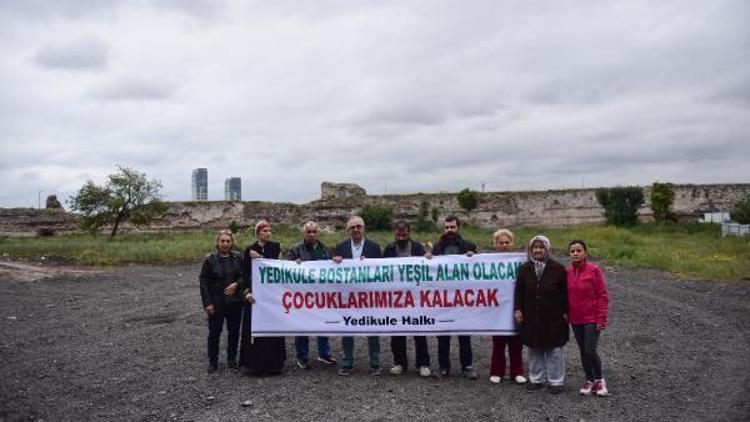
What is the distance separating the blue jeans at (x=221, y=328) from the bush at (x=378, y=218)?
25.5 metres

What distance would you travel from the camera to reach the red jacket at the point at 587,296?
5.24 metres

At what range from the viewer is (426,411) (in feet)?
16.5

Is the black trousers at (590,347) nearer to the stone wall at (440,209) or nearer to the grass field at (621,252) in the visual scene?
the grass field at (621,252)

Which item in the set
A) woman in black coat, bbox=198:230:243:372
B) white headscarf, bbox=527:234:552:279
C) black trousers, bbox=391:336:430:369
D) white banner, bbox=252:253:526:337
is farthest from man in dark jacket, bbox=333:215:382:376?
white headscarf, bbox=527:234:552:279

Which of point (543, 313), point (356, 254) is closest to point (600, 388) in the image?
point (543, 313)

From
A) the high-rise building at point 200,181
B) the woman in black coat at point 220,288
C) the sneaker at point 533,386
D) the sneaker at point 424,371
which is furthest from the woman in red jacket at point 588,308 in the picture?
the high-rise building at point 200,181

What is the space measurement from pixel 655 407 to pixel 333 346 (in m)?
4.29

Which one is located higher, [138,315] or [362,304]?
[362,304]

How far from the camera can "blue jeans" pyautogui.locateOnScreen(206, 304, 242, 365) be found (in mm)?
6230

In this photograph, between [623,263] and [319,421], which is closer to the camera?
[319,421]

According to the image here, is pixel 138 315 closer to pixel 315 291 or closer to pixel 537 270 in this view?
pixel 315 291

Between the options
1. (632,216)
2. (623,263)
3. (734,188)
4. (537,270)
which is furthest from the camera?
(734,188)

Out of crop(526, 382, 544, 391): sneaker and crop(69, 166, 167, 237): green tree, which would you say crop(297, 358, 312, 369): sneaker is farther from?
crop(69, 166, 167, 237): green tree

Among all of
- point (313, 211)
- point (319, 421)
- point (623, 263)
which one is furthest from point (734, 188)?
point (319, 421)
